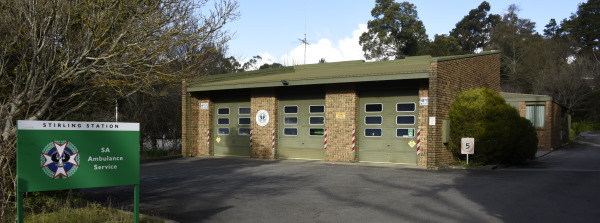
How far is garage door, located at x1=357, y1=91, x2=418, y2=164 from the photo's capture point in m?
17.7

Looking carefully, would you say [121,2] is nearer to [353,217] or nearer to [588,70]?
[353,217]

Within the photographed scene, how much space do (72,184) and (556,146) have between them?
1103 inches

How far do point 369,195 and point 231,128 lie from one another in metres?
13.3

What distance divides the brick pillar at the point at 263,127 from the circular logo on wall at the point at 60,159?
15205 mm

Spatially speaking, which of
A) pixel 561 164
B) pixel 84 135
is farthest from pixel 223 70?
pixel 84 135

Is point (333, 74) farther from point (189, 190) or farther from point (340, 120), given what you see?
point (189, 190)

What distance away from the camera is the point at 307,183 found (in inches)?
500

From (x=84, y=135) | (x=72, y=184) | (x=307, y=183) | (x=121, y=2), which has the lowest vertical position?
(x=307, y=183)

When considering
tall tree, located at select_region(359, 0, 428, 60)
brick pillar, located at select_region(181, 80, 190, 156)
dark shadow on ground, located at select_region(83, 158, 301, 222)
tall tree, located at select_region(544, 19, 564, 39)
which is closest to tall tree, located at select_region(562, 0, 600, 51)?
tall tree, located at select_region(544, 19, 564, 39)

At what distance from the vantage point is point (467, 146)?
1598cm

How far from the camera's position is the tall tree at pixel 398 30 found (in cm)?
5450

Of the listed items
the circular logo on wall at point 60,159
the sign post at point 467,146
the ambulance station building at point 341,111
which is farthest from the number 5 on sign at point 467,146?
the circular logo on wall at point 60,159

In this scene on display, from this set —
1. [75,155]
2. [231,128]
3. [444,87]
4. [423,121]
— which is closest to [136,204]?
[75,155]

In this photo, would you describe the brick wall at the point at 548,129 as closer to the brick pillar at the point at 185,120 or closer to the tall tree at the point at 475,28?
the brick pillar at the point at 185,120
